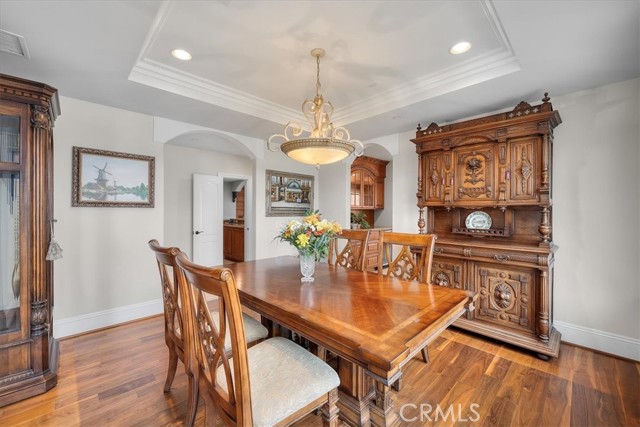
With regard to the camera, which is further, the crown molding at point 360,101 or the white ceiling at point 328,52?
the crown molding at point 360,101

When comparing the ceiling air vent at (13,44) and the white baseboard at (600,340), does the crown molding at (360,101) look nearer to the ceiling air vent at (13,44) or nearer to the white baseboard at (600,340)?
the ceiling air vent at (13,44)

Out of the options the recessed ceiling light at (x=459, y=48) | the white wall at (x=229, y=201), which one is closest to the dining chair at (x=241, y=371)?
the recessed ceiling light at (x=459, y=48)

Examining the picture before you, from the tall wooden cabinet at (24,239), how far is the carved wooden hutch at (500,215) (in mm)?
3425

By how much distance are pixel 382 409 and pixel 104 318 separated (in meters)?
3.01

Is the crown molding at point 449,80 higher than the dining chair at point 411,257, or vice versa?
the crown molding at point 449,80

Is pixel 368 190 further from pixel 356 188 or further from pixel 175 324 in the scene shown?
pixel 175 324

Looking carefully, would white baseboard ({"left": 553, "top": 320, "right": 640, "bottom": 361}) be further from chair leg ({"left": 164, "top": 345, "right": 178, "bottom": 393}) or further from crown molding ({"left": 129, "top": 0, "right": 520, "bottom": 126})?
chair leg ({"left": 164, "top": 345, "right": 178, "bottom": 393})

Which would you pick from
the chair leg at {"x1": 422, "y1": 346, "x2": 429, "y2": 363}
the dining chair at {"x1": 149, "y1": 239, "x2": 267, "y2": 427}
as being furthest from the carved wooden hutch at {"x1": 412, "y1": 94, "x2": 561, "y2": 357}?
the dining chair at {"x1": 149, "y1": 239, "x2": 267, "y2": 427}

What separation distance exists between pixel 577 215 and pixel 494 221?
0.68 meters

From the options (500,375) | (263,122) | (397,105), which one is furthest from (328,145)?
(500,375)

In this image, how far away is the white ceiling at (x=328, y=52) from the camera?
1748 mm

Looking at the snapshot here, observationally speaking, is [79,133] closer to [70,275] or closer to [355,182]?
[70,275]

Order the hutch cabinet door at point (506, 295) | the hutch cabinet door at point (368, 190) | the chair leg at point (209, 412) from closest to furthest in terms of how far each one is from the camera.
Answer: the chair leg at point (209, 412) → the hutch cabinet door at point (506, 295) → the hutch cabinet door at point (368, 190)

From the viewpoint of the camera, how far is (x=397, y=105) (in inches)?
120
